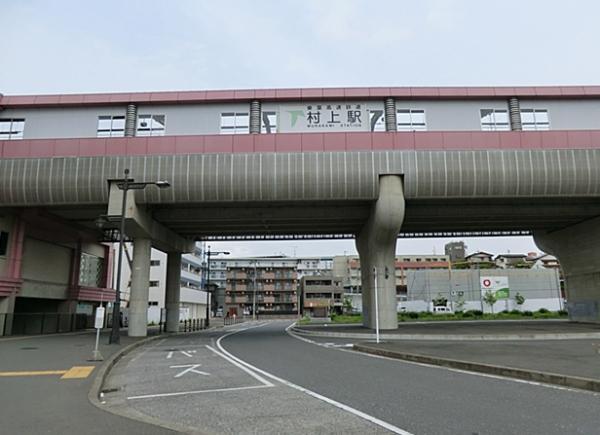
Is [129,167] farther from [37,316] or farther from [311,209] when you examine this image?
[37,316]

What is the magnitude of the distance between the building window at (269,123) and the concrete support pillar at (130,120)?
7.63m

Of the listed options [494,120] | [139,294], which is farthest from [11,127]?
[494,120]

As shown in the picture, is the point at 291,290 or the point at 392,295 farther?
the point at 291,290

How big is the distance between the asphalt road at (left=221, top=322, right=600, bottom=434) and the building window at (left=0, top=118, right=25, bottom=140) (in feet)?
80.3

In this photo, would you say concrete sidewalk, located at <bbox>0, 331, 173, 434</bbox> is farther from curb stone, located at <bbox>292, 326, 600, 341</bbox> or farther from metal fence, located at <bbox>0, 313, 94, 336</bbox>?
metal fence, located at <bbox>0, 313, 94, 336</bbox>

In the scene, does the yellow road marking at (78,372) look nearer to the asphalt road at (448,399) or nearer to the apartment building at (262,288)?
the asphalt road at (448,399)

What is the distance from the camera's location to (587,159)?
24.7 metres

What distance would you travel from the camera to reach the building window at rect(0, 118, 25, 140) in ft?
92.7

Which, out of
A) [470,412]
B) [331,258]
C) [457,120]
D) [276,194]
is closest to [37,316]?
[276,194]

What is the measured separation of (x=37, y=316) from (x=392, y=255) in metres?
24.6

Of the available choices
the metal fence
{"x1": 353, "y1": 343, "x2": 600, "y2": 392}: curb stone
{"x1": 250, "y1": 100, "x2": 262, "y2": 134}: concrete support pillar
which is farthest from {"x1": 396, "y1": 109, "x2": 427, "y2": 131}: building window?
the metal fence

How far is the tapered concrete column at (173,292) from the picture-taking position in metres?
35.5

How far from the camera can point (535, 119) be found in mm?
28234

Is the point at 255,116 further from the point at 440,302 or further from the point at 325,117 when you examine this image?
the point at 440,302
